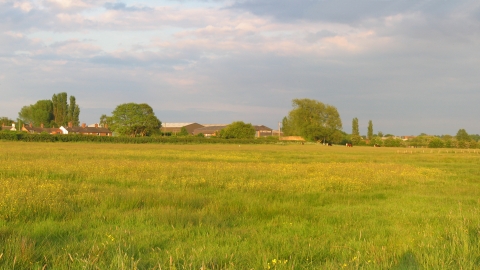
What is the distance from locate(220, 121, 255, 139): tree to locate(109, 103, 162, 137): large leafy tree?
71.5 ft

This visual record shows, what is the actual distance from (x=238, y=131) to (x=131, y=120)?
30921 millimetres

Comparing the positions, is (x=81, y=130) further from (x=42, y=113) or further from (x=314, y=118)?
(x=314, y=118)

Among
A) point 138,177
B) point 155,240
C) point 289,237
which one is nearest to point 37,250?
point 155,240

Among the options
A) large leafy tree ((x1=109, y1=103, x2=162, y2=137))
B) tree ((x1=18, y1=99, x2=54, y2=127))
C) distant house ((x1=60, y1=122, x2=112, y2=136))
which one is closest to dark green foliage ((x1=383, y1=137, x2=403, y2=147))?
large leafy tree ((x1=109, y1=103, x2=162, y2=137))

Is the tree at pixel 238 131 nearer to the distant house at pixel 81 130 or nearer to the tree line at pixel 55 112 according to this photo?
the distant house at pixel 81 130

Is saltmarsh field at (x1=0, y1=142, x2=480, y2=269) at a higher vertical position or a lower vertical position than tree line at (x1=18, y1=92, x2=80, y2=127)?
lower

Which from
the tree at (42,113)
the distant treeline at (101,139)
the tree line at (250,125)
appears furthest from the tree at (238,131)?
the tree at (42,113)

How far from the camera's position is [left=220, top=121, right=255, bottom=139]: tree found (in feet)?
389

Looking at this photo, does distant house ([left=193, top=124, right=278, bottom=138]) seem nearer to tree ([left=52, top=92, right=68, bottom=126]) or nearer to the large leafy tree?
the large leafy tree

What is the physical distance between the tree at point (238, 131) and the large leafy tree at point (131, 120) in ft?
71.5

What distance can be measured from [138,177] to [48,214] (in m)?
8.52

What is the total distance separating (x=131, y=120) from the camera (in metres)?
118

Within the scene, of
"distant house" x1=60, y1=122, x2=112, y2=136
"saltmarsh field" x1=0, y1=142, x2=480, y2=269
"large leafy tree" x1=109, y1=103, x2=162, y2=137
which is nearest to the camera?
"saltmarsh field" x1=0, y1=142, x2=480, y2=269

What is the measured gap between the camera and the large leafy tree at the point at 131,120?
386 feet
